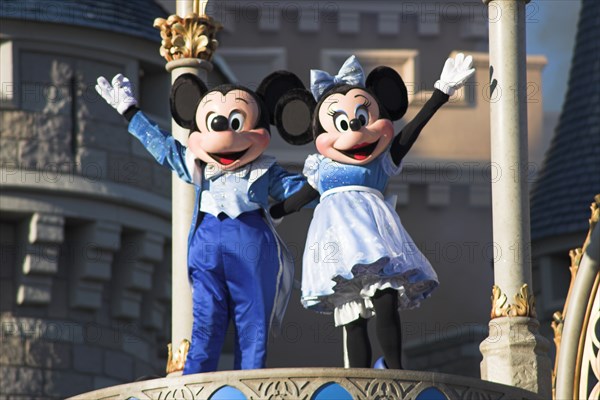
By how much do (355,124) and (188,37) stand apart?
1609 mm

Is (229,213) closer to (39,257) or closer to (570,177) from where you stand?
(39,257)

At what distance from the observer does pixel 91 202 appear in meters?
15.8

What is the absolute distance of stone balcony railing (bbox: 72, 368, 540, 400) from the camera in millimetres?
9492

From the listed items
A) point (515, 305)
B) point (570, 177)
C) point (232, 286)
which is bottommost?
point (515, 305)

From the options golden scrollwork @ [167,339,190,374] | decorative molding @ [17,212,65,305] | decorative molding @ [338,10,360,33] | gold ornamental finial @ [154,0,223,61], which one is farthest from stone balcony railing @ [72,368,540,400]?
decorative molding @ [338,10,360,33]

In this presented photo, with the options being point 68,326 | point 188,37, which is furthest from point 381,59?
→ point 188,37

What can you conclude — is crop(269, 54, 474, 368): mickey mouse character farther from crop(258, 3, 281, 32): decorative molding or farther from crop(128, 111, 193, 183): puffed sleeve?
crop(258, 3, 281, 32): decorative molding

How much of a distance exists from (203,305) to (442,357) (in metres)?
7.50

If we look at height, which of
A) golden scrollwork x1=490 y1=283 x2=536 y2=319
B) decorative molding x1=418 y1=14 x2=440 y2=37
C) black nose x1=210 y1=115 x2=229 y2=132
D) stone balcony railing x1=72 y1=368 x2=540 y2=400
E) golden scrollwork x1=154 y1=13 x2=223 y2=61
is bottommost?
stone balcony railing x1=72 y1=368 x2=540 y2=400

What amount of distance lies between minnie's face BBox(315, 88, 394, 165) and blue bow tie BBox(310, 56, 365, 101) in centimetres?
20

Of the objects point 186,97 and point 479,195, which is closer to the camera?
point 186,97

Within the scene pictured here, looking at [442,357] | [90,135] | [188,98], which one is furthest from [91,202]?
[188,98]

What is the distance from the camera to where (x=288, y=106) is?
10883 millimetres

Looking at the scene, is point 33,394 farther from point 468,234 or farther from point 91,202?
point 468,234
